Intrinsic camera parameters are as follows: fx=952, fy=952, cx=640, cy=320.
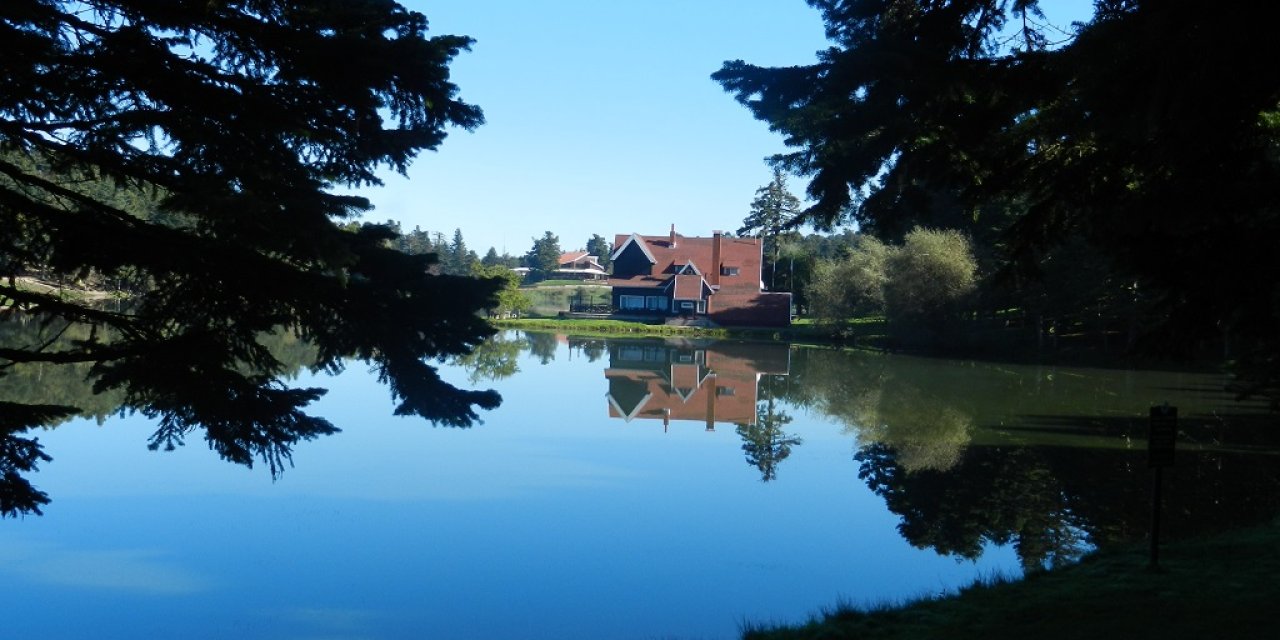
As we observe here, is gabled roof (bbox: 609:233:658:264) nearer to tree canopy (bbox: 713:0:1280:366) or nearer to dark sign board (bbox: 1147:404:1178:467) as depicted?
dark sign board (bbox: 1147:404:1178:467)

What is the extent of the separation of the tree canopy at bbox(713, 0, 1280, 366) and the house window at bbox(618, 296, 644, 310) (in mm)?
53012

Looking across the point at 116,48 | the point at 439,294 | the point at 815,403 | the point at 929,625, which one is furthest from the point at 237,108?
the point at 815,403

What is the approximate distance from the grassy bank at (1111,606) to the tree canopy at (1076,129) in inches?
64.0

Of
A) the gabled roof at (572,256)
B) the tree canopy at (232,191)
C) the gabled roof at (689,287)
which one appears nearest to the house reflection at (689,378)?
the gabled roof at (689,287)

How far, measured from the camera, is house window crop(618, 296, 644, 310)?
195 ft

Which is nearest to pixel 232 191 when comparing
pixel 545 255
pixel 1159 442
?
pixel 1159 442

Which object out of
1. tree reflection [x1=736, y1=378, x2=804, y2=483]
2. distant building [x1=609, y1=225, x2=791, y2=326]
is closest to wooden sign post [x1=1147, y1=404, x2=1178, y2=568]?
tree reflection [x1=736, y1=378, x2=804, y2=483]

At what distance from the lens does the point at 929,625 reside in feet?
20.3

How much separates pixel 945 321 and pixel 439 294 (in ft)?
121

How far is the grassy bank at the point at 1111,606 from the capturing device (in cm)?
536

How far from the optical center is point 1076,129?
479 cm

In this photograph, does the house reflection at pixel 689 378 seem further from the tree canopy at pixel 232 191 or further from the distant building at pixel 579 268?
the distant building at pixel 579 268

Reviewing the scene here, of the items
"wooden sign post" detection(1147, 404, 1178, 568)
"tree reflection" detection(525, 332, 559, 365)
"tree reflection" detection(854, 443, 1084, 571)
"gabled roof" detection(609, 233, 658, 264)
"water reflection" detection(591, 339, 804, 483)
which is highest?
"gabled roof" detection(609, 233, 658, 264)

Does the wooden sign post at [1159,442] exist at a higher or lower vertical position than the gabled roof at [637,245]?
lower
